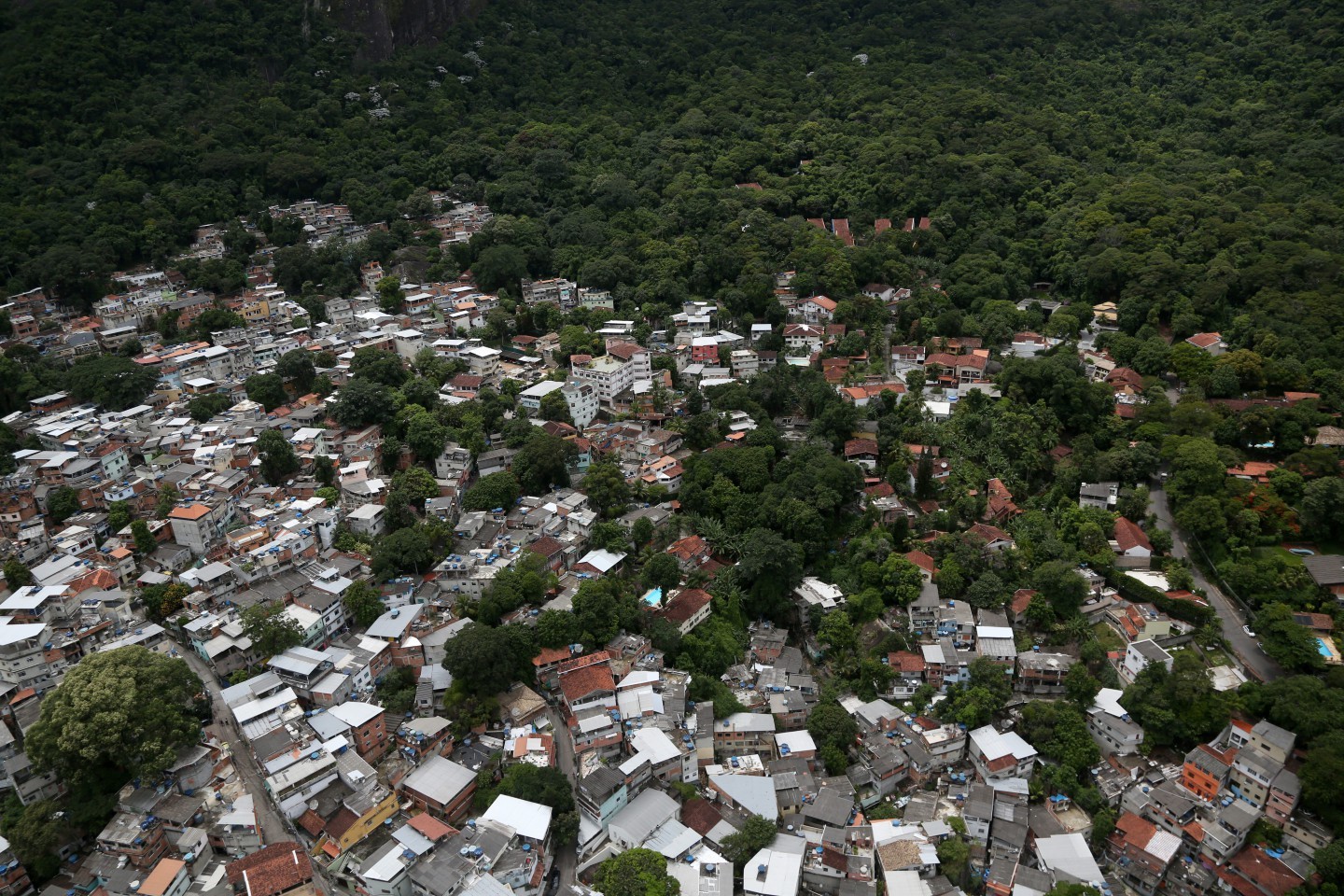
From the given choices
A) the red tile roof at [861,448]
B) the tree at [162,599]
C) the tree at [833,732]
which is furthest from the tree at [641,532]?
the tree at [162,599]

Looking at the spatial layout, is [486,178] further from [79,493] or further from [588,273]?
[79,493]

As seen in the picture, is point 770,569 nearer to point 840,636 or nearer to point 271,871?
point 840,636

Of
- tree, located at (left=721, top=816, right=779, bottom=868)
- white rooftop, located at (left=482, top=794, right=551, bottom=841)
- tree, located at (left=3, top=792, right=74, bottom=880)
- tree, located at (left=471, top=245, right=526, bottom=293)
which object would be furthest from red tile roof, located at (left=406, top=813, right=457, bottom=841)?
tree, located at (left=471, top=245, right=526, bottom=293)

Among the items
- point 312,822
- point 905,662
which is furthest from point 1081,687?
point 312,822

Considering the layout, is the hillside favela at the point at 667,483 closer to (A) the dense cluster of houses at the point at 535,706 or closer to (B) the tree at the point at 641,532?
(A) the dense cluster of houses at the point at 535,706

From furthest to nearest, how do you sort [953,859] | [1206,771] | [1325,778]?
1. [1206,771]
2. [953,859]
3. [1325,778]
